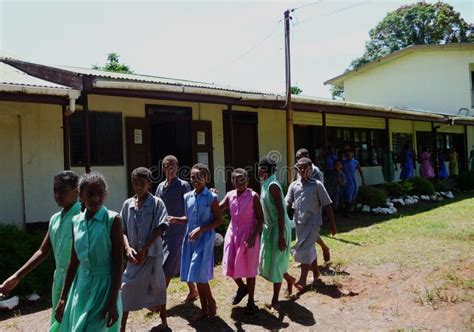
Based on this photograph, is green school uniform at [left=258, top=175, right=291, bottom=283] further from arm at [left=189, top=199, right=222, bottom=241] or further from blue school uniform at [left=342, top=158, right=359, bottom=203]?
blue school uniform at [left=342, top=158, right=359, bottom=203]

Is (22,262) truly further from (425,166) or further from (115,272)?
(425,166)

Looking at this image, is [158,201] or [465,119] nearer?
[158,201]

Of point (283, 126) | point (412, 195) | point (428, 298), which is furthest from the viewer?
point (412, 195)

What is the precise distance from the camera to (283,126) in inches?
472

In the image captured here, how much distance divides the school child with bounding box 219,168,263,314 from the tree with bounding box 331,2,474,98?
30.8 m

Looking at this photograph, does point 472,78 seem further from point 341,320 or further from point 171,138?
point 341,320

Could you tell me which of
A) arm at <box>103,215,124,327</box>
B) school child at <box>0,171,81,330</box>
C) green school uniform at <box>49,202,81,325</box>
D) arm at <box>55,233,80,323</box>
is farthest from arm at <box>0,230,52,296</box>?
arm at <box>103,215,124,327</box>

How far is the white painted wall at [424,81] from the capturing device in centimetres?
2153

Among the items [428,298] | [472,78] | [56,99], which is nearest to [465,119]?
[472,78]

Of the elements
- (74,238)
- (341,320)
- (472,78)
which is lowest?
Result: (341,320)

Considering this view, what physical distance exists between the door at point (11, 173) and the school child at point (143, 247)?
439 cm

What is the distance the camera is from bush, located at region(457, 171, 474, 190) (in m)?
16.3

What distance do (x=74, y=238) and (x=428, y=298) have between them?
3.64 metres

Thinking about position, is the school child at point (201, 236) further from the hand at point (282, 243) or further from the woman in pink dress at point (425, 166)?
the woman in pink dress at point (425, 166)
